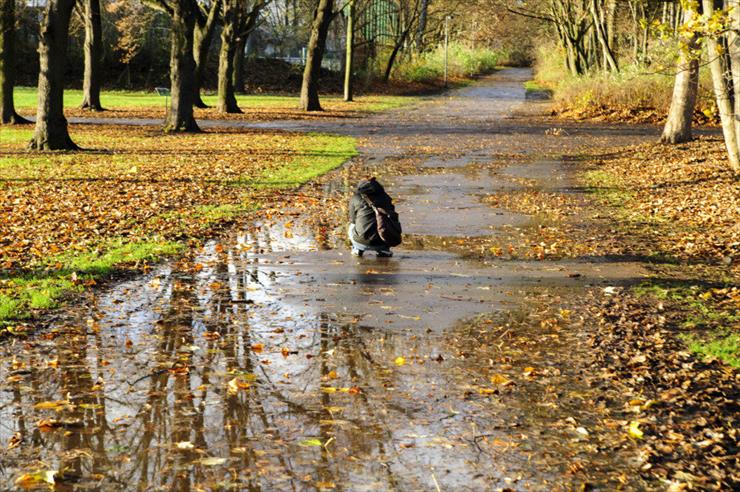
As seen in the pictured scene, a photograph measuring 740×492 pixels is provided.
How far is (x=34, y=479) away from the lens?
189 inches

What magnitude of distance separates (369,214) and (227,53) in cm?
2641

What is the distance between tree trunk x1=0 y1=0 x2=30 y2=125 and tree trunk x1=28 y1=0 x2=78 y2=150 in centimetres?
720

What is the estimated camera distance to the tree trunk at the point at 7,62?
1098 inches

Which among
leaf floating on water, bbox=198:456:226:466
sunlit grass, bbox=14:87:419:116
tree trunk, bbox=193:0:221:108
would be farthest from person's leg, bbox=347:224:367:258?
sunlit grass, bbox=14:87:419:116

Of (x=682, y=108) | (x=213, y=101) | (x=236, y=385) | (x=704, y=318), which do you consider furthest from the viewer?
(x=213, y=101)

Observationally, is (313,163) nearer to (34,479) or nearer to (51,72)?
(51,72)

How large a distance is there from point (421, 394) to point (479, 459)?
3.72 ft

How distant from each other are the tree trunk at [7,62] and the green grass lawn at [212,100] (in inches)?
328

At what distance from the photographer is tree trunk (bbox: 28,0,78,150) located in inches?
832

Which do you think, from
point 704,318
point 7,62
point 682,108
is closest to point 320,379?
point 704,318

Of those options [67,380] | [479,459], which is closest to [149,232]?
[67,380]

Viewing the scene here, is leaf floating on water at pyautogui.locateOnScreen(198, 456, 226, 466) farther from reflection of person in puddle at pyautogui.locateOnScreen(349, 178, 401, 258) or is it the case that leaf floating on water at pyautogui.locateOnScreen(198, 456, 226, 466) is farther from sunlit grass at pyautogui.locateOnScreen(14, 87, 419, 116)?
sunlit grass at pyautogui.locateOnScreen(14, 87, 419, 116)

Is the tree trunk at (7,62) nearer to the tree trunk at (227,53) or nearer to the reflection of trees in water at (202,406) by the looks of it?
the tree trunk at (227,53)

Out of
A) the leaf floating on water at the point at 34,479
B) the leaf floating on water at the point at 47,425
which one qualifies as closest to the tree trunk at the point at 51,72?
the leaf floating on water at the point at 47,425
